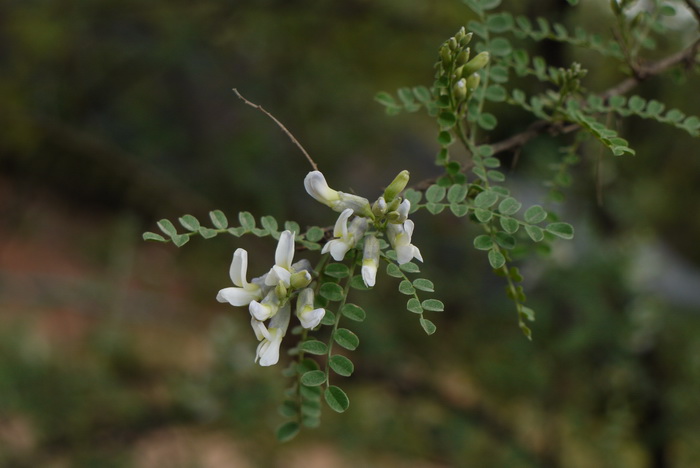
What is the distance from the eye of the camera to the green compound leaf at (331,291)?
47 centimetres

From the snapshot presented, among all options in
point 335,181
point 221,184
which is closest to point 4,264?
point 221,184

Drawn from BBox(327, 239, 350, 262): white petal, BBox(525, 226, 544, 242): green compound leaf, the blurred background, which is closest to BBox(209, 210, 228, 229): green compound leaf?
BBox(327, 239, 350, 262): white petal

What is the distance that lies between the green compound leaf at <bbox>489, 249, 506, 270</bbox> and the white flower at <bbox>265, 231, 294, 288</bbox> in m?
0.14

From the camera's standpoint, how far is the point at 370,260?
446 mm

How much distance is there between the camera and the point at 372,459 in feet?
6.26

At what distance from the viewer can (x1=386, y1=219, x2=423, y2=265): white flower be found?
449 millimetres

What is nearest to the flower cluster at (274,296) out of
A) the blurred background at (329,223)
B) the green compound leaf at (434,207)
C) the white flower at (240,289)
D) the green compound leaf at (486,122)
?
the white flower at (240,289)

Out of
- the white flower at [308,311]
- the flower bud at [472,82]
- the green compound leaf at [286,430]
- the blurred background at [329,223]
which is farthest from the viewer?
the blurred background at [329,223]

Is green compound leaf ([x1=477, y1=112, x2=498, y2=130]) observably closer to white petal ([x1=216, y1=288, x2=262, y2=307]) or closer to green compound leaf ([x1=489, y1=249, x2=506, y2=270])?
green compound leaf ([x1=489, y1=249, x2=506, y2=270])

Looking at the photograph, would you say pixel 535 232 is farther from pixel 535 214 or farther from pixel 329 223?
pixel 329 223

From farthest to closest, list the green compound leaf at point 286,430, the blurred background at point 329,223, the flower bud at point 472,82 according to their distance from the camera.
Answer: the blurred background at point 329,223, the green compound leaf at point 286,430, the flower bud at point 472,82

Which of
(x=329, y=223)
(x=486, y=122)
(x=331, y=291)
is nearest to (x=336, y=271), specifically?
(x=331, y=291)

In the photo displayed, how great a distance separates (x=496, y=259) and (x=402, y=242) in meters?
0.09

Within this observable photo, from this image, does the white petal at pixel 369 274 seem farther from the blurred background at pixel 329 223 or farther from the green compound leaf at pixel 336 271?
the blurred background at pixel 329 223
